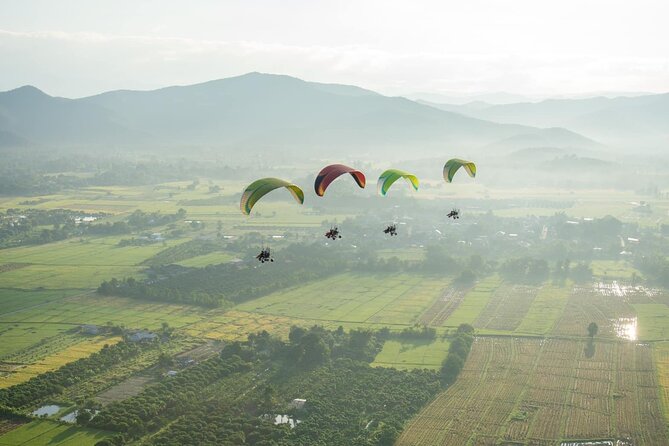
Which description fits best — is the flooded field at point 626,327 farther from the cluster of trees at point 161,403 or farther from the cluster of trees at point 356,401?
the cluster of trees at point 161,403

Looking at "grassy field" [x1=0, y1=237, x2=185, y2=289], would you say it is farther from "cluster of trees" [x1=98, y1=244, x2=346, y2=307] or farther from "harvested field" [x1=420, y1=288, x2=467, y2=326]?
"harvested field" [x1=420, y1=288, x2=467, y2=326]

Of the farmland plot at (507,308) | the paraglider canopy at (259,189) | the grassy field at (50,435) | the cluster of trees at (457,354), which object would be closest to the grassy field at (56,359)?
the grassy field at (50,435)

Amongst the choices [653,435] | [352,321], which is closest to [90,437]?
[352,321]

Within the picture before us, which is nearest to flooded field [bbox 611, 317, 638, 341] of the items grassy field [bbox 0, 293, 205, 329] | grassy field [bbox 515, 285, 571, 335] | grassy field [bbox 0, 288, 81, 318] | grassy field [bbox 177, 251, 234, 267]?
grassy field [bbox 515, 285, 571, 335]

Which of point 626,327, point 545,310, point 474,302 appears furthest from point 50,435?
point 626,327

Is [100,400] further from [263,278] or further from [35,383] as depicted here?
[263,278]

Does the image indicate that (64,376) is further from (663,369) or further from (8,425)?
(663,369)
